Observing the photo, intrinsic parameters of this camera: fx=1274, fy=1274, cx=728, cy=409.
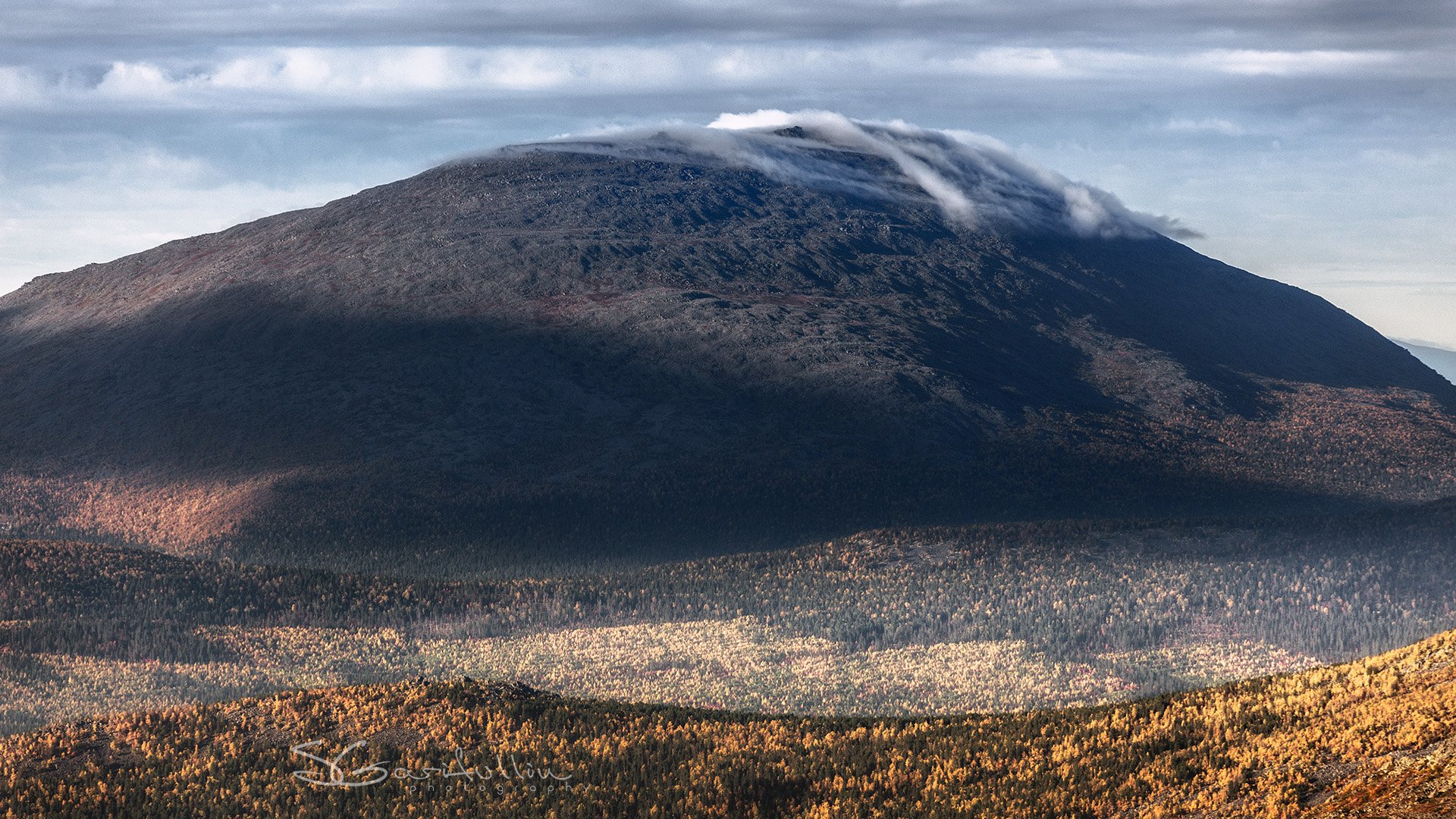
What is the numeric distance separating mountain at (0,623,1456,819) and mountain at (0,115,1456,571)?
62.6 metres

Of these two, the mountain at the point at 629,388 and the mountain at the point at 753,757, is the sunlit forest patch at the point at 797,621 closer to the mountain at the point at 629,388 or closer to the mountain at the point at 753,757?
the mountain at the point at 753,757

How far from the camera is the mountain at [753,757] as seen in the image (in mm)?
20391

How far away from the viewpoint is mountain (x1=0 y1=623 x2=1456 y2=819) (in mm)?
20391

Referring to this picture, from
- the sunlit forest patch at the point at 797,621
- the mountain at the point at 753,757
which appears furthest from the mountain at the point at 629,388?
the mountain at the point at 753,757

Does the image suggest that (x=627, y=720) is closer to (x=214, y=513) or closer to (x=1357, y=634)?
(x=1357, y=634)

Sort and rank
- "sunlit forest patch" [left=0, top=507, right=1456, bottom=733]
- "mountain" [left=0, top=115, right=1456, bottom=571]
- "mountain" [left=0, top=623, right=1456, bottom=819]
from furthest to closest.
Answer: "mountain" [left=0, top=115, right=1456, bottom=571] → "sunlit forest patch" [left=0, top=507, right=1456, bottom=733] → "mountain" [left=0, top=623, right=1456, bottom=819]

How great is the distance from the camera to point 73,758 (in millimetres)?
29594

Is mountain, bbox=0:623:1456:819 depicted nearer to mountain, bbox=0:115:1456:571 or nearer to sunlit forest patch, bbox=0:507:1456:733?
sunlit forest patch, bbox=0:507:1456:733

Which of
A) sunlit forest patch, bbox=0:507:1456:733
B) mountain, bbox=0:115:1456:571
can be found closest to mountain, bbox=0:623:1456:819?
sunlit forest patch, bbox=0:507:1456:733

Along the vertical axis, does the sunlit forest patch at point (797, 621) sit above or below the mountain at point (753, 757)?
below

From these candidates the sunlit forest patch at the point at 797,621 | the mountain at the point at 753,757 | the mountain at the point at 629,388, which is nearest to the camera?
the mountain at the point at 753,757

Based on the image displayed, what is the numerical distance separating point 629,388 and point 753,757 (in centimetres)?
11101

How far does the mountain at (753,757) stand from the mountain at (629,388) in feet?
205

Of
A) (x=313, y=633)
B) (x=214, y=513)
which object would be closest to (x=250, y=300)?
(x=214, y=513)
